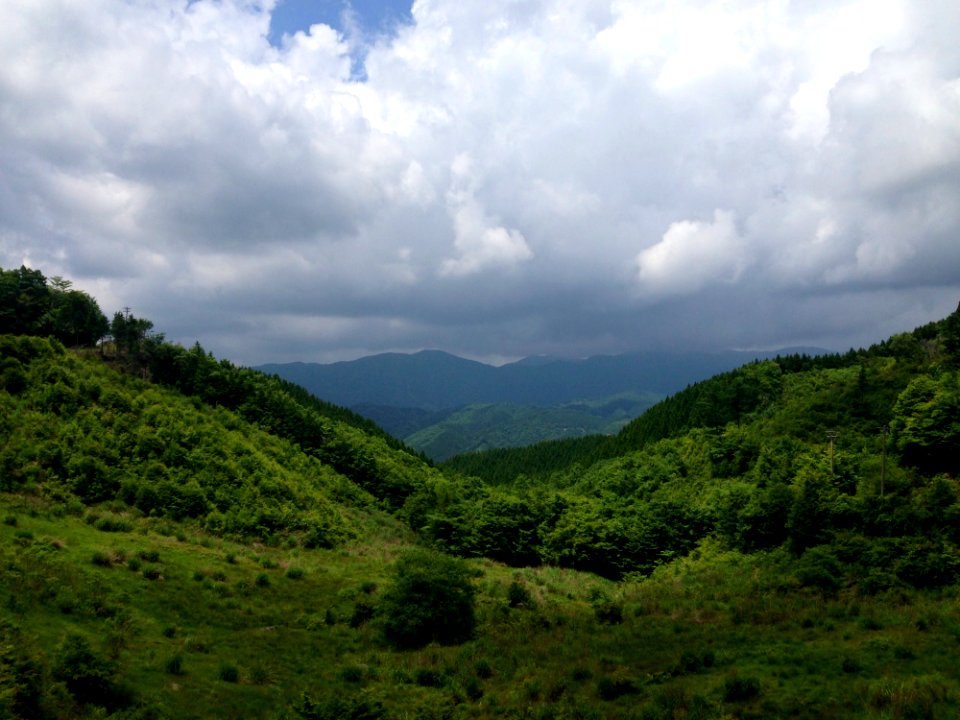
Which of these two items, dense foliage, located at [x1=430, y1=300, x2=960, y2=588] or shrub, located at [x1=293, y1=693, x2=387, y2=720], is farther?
dense foliage, located at [x1=430, y1=300, x2=960, y2=588]

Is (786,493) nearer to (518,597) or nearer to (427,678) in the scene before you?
(518,597)

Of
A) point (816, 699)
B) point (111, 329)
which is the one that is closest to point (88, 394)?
point (111, 329)

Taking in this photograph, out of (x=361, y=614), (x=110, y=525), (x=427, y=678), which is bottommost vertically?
(x=361, y=614)

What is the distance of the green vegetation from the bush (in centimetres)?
12

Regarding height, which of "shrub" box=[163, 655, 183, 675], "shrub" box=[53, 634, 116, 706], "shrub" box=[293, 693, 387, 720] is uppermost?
"shrub" box=[53, 634, 116, 706]

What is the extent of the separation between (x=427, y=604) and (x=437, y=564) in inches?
87.6

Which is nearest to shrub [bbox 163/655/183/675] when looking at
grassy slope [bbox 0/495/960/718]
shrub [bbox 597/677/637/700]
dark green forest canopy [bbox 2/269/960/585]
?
grassy slope [bbox 0/495/960/718]

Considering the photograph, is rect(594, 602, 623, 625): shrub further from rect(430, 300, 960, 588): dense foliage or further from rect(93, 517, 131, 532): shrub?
rect(93, 517, 131, 532): shrub

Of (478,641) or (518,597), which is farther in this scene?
(518,597)

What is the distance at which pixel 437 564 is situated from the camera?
2853 cm

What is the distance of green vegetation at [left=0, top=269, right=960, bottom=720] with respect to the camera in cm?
1806

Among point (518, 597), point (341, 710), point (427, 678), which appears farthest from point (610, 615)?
point (341, 710)

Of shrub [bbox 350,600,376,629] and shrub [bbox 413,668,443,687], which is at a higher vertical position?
shrub [bbox 413,668,443,687]

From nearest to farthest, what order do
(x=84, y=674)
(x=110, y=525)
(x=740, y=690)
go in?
(x=84, y=674) < (x=740, y=690) < (x=110, y=525)
